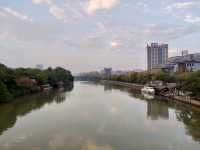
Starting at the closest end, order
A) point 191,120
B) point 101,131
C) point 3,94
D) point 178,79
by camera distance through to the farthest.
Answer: point 101,131, point 191,120, point 3,94, point 178,79

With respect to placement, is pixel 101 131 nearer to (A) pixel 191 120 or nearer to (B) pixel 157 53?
(A) pixel 191 120

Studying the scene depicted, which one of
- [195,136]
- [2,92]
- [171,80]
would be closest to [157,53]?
[171,80]

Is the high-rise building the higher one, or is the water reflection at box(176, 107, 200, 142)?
the high-rise building

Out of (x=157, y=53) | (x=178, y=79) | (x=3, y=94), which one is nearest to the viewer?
(x=3, y=94)

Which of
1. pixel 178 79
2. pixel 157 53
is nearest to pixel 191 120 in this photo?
pixel 178 79

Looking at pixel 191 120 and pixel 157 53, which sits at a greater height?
pixel 157 53

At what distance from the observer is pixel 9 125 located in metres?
12.9

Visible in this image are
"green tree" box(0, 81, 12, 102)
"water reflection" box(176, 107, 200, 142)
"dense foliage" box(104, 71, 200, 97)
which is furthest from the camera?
"green tree" box(0, 81, 12, 102)

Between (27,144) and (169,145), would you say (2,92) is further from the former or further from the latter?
(169,145)

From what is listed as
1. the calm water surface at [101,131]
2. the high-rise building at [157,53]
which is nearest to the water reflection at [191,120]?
the calm water surface at [101,131]

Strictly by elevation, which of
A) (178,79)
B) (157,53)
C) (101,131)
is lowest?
(101,131)

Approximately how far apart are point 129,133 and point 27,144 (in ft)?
14.6

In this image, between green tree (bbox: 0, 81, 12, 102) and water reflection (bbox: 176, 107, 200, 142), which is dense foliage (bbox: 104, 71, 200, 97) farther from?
green tree (bbox: 0, 81, 12, 102)

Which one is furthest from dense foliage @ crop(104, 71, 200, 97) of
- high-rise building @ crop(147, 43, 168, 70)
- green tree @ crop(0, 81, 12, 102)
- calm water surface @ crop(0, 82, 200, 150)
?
high-rise building @ crop(147, 43, 168, 70)
